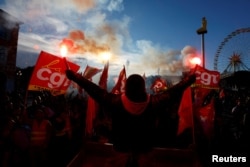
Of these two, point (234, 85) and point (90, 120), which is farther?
point (234, 85)

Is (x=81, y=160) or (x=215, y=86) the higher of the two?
(x=215, y=86)

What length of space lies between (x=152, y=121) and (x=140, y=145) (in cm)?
26

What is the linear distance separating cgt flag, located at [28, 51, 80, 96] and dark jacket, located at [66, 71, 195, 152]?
3.84 metres

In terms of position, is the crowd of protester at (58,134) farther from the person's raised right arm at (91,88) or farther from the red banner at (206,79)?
the red banner at (206,79)

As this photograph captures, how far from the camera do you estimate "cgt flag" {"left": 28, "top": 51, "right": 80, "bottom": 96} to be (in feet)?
21.0

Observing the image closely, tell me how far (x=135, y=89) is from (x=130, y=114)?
0.81 ft

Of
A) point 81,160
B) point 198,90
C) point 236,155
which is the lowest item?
point 236,155

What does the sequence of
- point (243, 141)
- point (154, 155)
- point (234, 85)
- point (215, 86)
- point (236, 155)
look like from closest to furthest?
point (154, 155)
point (236, 155)
point (215, 86)
point (243, 141)
point (234, 85)

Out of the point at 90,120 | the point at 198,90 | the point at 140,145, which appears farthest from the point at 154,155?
the point at 198,90

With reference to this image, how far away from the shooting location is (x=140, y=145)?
2590 millimetres

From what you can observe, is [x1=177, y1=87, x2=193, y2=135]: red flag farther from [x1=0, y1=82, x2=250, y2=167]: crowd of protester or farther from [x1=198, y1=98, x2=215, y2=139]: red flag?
[x1=198, y1=98, x2=215, y2=139]: red flag

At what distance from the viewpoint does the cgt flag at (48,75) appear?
6387mm

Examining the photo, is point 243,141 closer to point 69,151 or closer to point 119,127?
point 69,151

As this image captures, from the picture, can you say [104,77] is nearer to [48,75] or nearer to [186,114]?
[48,75]
